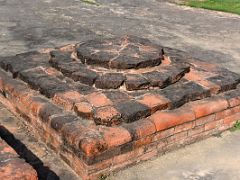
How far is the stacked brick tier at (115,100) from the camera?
332 cm

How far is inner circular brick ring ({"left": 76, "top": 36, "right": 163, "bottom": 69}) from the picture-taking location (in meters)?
4.12

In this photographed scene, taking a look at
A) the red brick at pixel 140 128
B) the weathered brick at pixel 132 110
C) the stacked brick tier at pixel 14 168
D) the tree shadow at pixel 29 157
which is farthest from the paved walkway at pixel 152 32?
the stacked brick tier at pixel 14 168

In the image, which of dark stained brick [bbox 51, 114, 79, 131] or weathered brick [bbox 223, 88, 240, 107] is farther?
weathered brick [bbox 223, 88, 240, 107]

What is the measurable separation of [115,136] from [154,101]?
63cm

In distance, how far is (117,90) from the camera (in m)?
3.89

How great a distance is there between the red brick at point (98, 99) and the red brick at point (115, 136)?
0.33 metres

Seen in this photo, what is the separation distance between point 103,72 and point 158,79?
556 millimetres

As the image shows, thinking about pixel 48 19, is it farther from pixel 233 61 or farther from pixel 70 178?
pixel 70 178

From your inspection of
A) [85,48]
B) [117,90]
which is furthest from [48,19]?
[117,90]

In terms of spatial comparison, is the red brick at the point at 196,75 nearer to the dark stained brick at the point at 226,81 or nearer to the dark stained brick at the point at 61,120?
the dark stained brick at the point at 226,81

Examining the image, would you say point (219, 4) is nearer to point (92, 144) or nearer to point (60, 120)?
point (60, 120)

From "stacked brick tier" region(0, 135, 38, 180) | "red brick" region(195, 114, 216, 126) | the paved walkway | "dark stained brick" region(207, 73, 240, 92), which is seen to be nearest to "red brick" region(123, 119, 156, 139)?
the paved walkway

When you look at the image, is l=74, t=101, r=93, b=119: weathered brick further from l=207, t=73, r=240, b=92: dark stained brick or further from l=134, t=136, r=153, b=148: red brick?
l=207, t=73, r=240, b=92: dark stained brick

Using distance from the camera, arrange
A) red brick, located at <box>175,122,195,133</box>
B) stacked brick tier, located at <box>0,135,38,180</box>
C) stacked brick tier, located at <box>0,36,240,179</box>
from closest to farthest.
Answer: stacked brick tier, located at <box>0,135,38,180</box>
stacked brick tier, located at <box>0,36,240,179</box>
red brick, located at <box>175,122,195,133</box>
